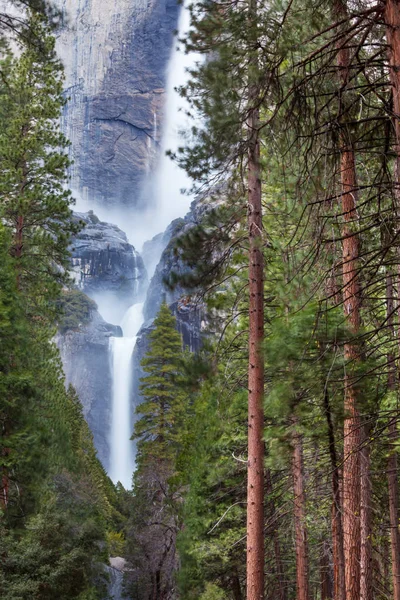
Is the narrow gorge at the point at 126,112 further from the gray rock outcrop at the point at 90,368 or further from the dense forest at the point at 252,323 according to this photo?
the dense forest at the point at 252,323

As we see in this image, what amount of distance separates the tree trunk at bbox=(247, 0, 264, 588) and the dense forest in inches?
1.1

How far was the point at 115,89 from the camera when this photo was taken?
5748 inches

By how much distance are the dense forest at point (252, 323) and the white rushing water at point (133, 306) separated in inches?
66.1

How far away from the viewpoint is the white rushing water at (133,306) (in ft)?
224

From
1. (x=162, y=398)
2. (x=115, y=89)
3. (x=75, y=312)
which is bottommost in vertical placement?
(x=162, y=398)

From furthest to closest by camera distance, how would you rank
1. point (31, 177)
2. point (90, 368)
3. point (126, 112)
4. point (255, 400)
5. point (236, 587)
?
point (126, 112) < point (90, 368) < point (31, 177) < point (236, 587) < point (255, 400)

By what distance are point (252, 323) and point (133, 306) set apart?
93.1m

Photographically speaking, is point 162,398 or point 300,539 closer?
point 300,539

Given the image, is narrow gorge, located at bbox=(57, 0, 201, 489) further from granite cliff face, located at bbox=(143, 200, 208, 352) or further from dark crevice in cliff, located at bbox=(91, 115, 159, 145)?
granite cliff face, located at bbox=(143, 200, 208, 352)

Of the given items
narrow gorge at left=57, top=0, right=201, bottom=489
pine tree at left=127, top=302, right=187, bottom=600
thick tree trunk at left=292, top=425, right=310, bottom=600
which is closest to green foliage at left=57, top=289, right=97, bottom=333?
narrow gorge at left=57, top=0, right=201, bottom=489

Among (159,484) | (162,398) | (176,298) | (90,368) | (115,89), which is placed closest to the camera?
(159,484)

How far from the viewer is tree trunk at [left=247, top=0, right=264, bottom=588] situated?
6.86 meters

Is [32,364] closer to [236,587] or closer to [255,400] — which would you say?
[236,587]

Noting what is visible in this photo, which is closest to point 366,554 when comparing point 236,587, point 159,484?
point 236,587
